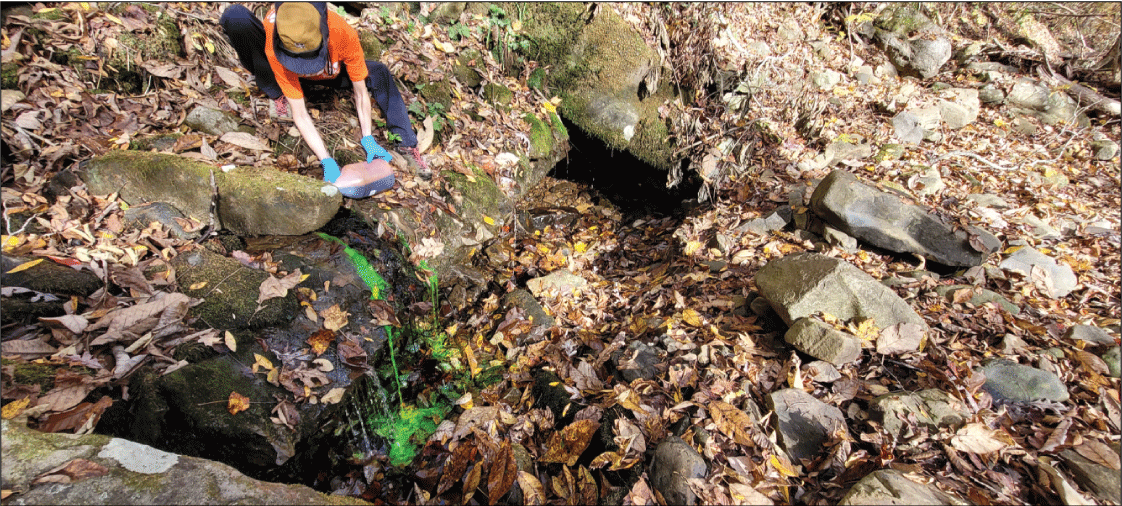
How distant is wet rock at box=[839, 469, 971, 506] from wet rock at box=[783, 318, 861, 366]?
0.93m

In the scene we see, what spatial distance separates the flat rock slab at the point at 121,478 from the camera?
1600 mm

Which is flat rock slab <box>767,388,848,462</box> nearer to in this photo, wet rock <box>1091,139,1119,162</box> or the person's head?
the person's head

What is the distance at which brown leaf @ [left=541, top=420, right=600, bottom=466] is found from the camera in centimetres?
284

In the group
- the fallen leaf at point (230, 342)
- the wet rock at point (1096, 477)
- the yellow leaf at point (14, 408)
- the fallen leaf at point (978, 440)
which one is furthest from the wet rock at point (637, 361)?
the yellow leaf at point (14, 408)

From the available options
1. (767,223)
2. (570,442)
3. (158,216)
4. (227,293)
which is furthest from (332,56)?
(767,223)

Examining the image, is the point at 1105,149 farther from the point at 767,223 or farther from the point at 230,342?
the point at 230,342

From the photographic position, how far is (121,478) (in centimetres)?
170

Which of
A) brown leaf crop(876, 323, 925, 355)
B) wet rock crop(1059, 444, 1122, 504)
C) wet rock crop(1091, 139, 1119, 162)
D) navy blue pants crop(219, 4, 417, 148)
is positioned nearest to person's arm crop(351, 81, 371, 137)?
navy blue pants crop(219, 4, 417, 148)

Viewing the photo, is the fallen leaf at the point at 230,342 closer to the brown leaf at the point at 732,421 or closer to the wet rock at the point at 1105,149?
the brown leaf at the point at 732,421

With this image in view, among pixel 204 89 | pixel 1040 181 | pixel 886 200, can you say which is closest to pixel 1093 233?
pixel 1040 181

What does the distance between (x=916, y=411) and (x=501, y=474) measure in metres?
2.64

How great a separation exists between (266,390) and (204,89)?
3.04 m

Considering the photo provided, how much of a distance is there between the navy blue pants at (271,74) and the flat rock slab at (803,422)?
167 inches

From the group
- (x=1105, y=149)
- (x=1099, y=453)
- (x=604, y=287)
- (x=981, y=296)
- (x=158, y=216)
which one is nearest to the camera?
(x=1099, y=453)
